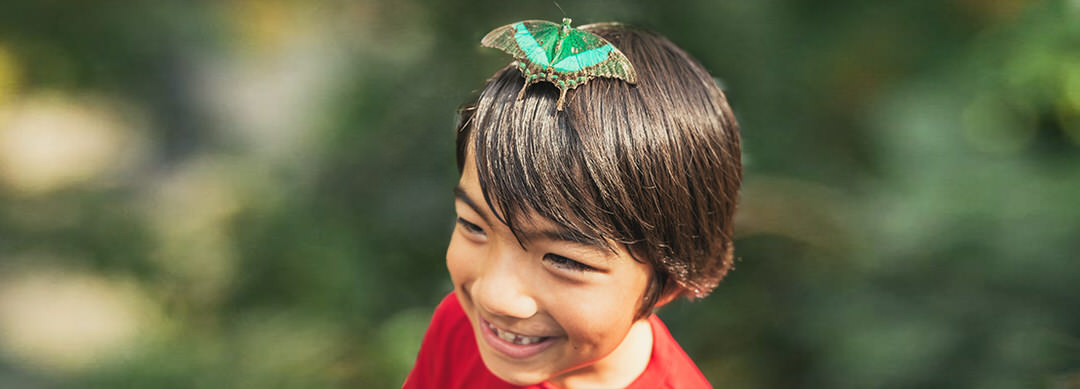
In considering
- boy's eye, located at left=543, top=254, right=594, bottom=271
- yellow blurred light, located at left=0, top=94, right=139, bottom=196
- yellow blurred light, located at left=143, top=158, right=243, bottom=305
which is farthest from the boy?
yellow blurred light, located at left=0, top=94, right=139, bottom=196

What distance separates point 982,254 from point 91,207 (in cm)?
202

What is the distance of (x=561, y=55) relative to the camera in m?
0.75

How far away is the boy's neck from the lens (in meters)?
0.91

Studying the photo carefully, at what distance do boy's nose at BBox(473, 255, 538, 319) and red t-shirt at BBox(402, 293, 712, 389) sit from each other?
0.23 m

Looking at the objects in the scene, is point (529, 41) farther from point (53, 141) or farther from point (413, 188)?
point (53, 141)

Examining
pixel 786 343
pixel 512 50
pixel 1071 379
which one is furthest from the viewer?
pixel 786 343

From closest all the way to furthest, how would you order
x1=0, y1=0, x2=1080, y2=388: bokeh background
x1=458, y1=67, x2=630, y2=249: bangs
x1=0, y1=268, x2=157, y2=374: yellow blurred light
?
x1=458, y1=67, x2=630, y2=249: bangs → x1=0, y1=0, x2=1080, y2=388: bokeh background → x1=0, y1=268, x2=157, y2=374: yellow blurred light

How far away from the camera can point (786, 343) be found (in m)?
1.68

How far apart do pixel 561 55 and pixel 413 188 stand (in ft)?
3.79

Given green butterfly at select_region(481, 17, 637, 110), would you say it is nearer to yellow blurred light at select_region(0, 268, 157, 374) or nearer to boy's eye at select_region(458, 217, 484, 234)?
boy's eye at select_region(458, 217, 484, 234)

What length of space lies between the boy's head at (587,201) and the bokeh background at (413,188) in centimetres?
79

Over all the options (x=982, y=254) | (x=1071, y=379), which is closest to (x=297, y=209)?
(x=982, y=254)

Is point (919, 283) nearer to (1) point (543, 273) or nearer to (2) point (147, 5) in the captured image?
(1) point (543, 273)

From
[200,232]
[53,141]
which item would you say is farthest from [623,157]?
[53,141]
